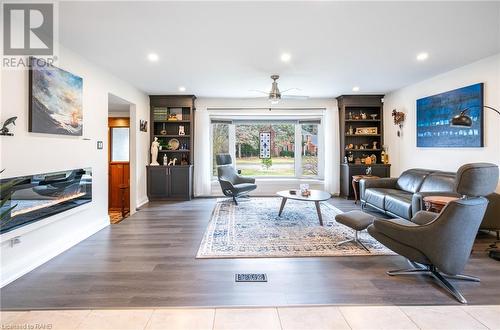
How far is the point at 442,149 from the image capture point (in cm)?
466

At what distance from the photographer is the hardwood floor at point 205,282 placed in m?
2.15

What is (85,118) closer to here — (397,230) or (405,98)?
(397,230)

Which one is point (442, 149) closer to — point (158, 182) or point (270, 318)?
point (270, 318)

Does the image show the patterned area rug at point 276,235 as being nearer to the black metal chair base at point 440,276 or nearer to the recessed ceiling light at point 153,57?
the black metal chair base at point 440,276

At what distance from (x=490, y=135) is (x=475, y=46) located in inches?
50.4

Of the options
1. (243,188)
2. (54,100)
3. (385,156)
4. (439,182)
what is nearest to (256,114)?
(243,188)

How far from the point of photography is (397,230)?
2.39 m

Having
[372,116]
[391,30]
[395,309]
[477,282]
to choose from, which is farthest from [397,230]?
[372,116]

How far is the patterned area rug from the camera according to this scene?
3115 mm

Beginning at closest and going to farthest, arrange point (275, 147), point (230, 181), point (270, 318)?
point (270, 318), point (230, 181), point (275, 147)

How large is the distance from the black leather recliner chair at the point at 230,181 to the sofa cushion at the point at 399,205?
285 centimetres

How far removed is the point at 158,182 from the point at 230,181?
5.59 feet

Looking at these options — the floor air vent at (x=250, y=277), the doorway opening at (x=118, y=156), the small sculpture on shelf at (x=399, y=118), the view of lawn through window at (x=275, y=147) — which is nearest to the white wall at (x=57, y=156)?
the doorway opening at (x=118, y=156)

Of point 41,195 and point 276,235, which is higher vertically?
point 41,195
